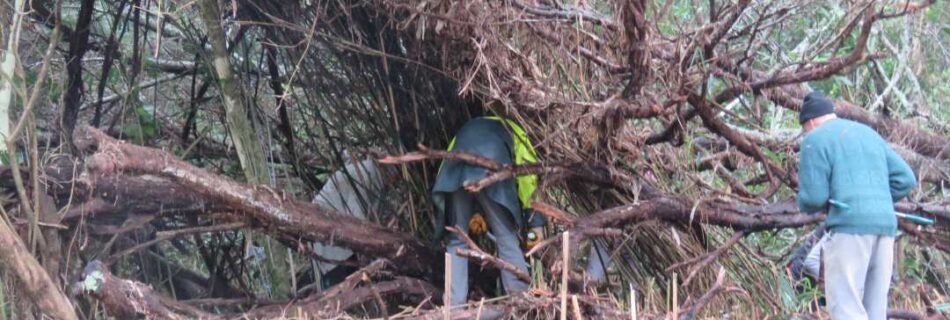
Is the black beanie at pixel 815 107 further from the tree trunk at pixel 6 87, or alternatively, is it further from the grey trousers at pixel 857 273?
the tree trunk at pixel 6 87

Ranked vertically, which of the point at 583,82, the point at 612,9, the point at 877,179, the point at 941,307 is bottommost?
the point at 941,307

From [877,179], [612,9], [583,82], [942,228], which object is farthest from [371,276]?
[942,228]

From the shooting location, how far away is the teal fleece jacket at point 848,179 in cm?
434

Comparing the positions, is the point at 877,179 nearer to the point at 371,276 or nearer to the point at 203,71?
the point at 371,276

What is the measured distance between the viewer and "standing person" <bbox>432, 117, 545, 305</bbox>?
492cm

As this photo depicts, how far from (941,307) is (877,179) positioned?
4.55 feet

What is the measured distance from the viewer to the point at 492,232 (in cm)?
504

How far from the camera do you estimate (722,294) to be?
16.3 feet

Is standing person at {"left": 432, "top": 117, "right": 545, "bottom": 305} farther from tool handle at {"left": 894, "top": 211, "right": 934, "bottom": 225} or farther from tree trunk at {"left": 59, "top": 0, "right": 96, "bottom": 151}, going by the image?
tree trunk at {"left": 59, "top": 0, "right": 96, "bottom": 151}

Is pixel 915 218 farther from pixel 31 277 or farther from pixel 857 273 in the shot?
pixel 31 277

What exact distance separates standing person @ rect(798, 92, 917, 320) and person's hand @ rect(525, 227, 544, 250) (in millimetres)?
1199

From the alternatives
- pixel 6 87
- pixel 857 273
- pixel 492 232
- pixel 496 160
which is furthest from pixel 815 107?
pixel 6 87

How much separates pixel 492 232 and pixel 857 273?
1583 mm

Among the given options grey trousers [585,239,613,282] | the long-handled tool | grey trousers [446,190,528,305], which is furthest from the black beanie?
grey trousers [446,190,528,305]
